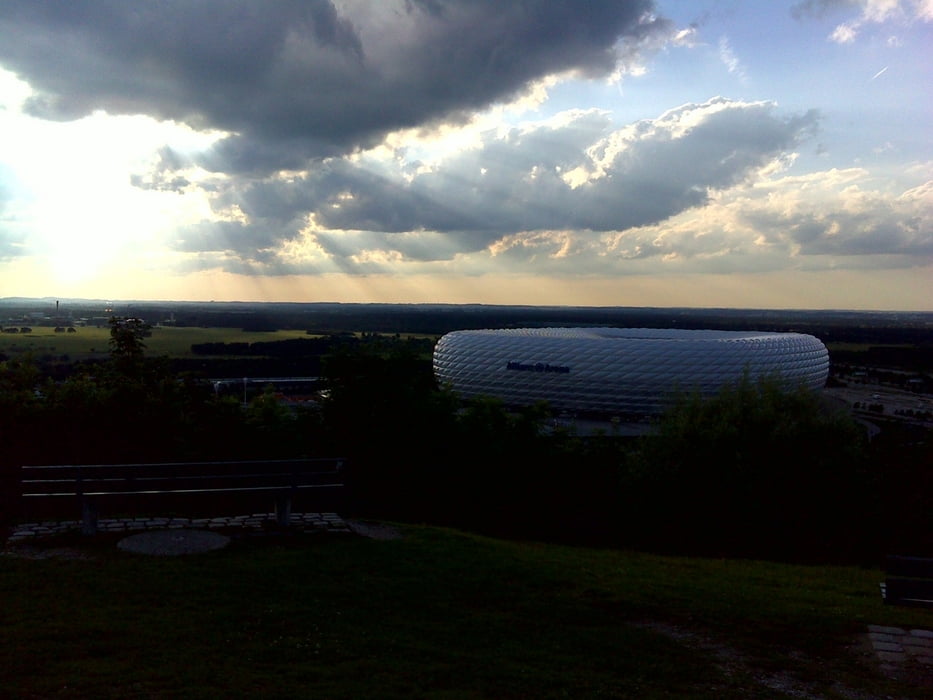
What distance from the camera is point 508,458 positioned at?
13.4m

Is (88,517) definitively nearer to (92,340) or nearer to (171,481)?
(171,481)

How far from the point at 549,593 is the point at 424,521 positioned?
4754mm

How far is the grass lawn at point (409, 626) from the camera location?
462 centimetres

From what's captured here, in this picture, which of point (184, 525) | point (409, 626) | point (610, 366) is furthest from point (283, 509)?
point (610, 366)

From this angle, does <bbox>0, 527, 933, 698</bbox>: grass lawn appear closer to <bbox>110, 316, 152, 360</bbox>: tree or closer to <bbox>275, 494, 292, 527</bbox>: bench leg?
<bbox>275, 494, 292, 527</bbox>: bench leg

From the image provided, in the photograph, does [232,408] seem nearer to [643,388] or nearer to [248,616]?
[248,616]

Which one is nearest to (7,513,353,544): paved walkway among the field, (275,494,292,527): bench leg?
(275,494,292,527): bench leg

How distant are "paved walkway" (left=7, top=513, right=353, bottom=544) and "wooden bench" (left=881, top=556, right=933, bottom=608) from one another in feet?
17.9

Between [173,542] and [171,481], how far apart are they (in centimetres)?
92

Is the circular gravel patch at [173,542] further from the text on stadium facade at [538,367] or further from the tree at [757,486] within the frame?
the text on stadium facade at [538,367]

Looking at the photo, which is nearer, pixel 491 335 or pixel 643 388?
pixel 643 388

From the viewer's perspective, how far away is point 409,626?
571 centimetres

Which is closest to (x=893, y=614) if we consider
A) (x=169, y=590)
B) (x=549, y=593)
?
(x=549, y=593)

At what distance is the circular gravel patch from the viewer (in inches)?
293
